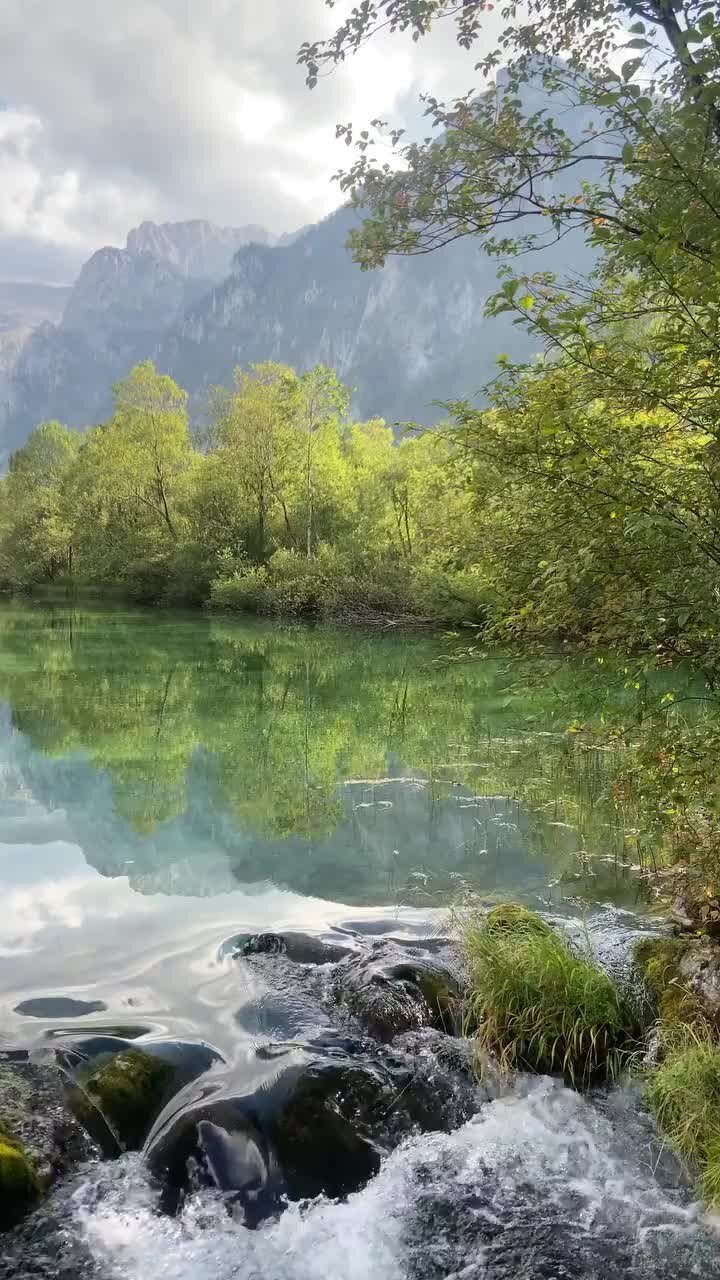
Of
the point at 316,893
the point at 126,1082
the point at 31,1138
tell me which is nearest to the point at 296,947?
the point at 316,893

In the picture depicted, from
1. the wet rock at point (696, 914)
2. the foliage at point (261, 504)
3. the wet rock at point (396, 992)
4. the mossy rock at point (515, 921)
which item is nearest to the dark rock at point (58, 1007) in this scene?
the wet rock at point (396, 992)

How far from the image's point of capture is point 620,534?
4.70 m

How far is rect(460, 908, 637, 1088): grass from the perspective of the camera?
5.57 metres

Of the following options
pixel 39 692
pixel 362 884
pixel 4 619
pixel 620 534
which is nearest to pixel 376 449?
pixel 4 619

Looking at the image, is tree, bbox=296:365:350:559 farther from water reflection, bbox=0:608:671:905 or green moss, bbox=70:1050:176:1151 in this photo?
green moss, bbox=70:1050:176:1151

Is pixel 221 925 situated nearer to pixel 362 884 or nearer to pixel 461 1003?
pixel 362 884

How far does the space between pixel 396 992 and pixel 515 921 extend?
119cm

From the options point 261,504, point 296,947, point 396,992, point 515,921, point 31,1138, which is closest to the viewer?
point 31,1138

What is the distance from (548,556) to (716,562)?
38.2 inches

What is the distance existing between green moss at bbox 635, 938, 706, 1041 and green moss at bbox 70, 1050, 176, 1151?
343 cm

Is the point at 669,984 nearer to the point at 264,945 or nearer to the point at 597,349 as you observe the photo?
the point at 264,945

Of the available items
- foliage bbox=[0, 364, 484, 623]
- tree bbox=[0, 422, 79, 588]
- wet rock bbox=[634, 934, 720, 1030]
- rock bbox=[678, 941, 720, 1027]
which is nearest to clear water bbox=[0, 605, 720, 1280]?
wet rock bbox=[634, 934, 720, 1030]

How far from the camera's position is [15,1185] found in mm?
4453

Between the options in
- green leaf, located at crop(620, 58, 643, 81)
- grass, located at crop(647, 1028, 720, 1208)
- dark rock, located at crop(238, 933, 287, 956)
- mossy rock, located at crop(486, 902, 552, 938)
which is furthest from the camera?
dark rock, located at crop(238, 933, 287, 956)
